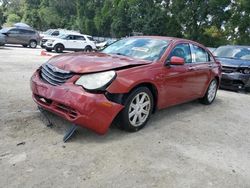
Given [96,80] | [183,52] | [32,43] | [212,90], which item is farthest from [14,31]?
[96,80]

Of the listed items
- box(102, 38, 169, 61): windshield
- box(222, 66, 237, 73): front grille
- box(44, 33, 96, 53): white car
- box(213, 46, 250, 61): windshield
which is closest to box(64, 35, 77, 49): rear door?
box(44, 33, 96, 53): white car

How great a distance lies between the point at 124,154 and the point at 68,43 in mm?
19854

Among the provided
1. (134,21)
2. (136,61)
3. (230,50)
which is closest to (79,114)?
(136,61)

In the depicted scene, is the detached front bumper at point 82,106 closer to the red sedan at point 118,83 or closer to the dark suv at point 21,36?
the red sedan at point 118,83

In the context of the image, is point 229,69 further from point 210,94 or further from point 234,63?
point 210,94

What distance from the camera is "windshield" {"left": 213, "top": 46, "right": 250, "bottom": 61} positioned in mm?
10617

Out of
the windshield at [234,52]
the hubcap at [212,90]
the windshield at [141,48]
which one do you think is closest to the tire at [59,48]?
the windshield at [234,52]

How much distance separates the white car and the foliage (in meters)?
15.3

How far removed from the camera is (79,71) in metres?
4.42

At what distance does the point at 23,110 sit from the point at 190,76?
317cm

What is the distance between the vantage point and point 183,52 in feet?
20.1

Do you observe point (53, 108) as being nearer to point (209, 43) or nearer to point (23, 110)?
point (23, 110)

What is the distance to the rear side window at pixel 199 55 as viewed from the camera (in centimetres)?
656

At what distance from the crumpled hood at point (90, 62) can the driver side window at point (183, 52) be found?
0.83 m
